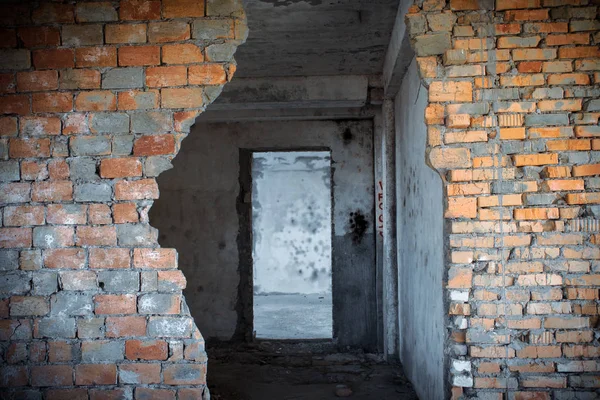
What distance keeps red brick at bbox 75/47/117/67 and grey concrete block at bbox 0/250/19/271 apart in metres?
1.09

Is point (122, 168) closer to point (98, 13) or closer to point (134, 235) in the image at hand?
point (134, 235)

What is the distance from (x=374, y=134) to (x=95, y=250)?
424cm

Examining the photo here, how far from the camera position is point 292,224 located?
11.5 meters

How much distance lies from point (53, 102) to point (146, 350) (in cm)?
144

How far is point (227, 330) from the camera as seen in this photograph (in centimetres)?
687

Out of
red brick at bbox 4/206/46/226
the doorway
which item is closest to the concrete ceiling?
red brick at bbox 4/206/46/226

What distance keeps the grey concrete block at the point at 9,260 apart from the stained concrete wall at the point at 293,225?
8.52 meters

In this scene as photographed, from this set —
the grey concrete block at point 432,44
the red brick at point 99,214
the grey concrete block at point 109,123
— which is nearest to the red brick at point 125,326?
the red brick at point 99,214

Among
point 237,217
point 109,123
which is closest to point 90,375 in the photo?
point 109,123

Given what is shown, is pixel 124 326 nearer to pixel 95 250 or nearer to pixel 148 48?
pixel 95 250

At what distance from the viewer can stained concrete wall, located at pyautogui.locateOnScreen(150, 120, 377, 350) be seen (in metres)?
6.79

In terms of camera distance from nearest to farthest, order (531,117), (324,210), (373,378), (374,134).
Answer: (531,117) < (373,378) < (374,134) < (324,210)

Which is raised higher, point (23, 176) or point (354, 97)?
point (354, 97)

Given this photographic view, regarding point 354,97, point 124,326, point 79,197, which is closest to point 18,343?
point 124,326
